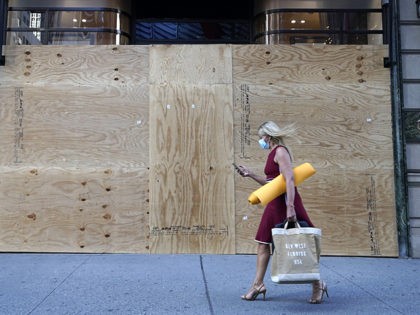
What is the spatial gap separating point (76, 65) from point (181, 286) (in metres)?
3.81

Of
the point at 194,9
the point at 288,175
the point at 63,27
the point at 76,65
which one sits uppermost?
the point at 194,9

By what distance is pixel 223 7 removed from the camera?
322 inches

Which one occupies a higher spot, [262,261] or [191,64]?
[191,64]

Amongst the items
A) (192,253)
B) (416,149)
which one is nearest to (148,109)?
(192,253)

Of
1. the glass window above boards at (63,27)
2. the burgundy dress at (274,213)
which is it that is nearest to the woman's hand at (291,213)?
the burgundy dress at (274,213)

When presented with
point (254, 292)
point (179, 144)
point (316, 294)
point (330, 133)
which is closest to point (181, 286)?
point (254, 292)

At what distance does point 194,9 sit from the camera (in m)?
8.15

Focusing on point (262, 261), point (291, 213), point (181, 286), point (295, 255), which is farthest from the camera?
point (181, 286)

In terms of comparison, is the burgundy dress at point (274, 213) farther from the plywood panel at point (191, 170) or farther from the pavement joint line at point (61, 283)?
the plywood panel at point (191, 170)

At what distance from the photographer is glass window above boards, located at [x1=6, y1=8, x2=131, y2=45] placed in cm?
723

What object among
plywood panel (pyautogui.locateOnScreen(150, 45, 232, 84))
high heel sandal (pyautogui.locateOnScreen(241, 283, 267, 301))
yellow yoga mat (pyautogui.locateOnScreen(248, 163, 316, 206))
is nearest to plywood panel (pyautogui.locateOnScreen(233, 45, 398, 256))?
plywood panel (pyautogui.locateOnScreen(150, 45, 232, 84))

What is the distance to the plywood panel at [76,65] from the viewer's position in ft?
22.4

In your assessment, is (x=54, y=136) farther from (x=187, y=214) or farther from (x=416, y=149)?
(x=416, y=149)

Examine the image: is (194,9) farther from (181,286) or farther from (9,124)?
(181,286)
